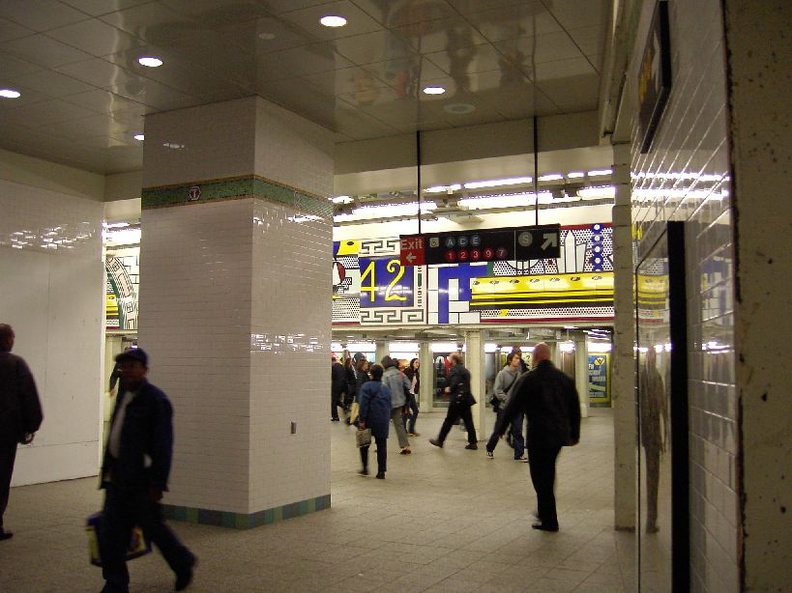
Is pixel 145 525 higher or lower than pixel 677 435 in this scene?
lower

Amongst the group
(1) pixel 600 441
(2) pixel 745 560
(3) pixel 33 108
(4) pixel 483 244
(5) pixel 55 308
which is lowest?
(1) pixel 600 441

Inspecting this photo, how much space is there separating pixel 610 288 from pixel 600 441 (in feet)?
9.75

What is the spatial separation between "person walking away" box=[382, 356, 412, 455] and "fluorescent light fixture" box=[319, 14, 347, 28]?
24.6ft

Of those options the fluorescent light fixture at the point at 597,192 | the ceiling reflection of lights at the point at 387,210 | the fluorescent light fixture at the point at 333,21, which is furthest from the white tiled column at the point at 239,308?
the fluorescent light fixture at the point at 597,192

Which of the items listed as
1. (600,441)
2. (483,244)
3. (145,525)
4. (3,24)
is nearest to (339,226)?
(600,441)

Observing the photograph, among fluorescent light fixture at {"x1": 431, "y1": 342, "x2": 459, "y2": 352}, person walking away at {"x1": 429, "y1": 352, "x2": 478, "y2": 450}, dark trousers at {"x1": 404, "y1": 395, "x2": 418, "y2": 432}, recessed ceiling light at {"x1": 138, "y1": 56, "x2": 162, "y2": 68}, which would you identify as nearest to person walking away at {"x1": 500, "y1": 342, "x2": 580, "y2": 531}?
recessed ceiling light at {"x1": 138, "y1": 56, "x2": 162, "y2": 68}

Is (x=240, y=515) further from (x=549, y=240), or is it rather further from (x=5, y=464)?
(x=549, y=240)

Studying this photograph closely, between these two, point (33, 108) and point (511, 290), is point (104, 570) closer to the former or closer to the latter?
point (33, 108)

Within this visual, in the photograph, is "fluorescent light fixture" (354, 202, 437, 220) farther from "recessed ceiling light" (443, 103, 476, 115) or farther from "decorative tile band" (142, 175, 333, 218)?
"decorative tile band" (142, 175, 333, 218)

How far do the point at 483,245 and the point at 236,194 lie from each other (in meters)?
3.03

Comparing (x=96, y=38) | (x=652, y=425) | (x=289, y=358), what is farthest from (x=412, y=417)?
(x=652, y=425)

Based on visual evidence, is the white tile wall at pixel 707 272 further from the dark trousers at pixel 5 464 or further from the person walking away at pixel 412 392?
the person walking away at pixel 412 392

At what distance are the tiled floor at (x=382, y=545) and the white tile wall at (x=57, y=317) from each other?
2.05ft

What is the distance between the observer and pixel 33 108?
27.3 feet
